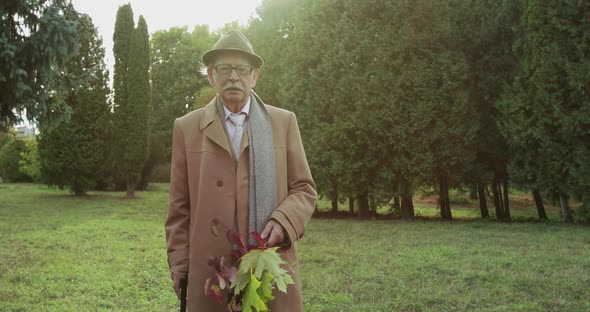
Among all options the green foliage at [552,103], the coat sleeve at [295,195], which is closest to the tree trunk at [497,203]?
the green foliage at [552,103]

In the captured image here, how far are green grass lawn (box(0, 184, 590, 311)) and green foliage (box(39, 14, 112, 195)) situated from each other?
1032cm

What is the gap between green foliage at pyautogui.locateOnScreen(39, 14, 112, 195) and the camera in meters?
25.3

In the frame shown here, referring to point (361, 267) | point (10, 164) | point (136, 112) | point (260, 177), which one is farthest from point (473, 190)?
point (10, 164)

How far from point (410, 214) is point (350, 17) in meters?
6.81

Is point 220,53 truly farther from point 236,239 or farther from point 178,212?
point 236,239

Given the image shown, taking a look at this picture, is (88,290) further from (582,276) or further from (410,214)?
(410,214)

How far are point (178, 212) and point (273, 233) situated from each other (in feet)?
1.96

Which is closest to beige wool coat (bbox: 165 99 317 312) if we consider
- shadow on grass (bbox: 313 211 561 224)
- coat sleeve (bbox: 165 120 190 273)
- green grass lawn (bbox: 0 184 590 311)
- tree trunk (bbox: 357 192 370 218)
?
coat sleeve (bbox: 165 120 190 273)

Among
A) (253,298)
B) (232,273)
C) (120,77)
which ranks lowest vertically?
(253,298)

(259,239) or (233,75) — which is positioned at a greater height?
(233,75)

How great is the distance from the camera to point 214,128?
2863mm

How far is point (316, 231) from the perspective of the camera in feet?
47.5

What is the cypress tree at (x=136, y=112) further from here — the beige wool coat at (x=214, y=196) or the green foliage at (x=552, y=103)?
the beige wool coat at (x=214, y=196)

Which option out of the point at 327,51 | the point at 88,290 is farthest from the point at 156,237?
the point at 327,51
